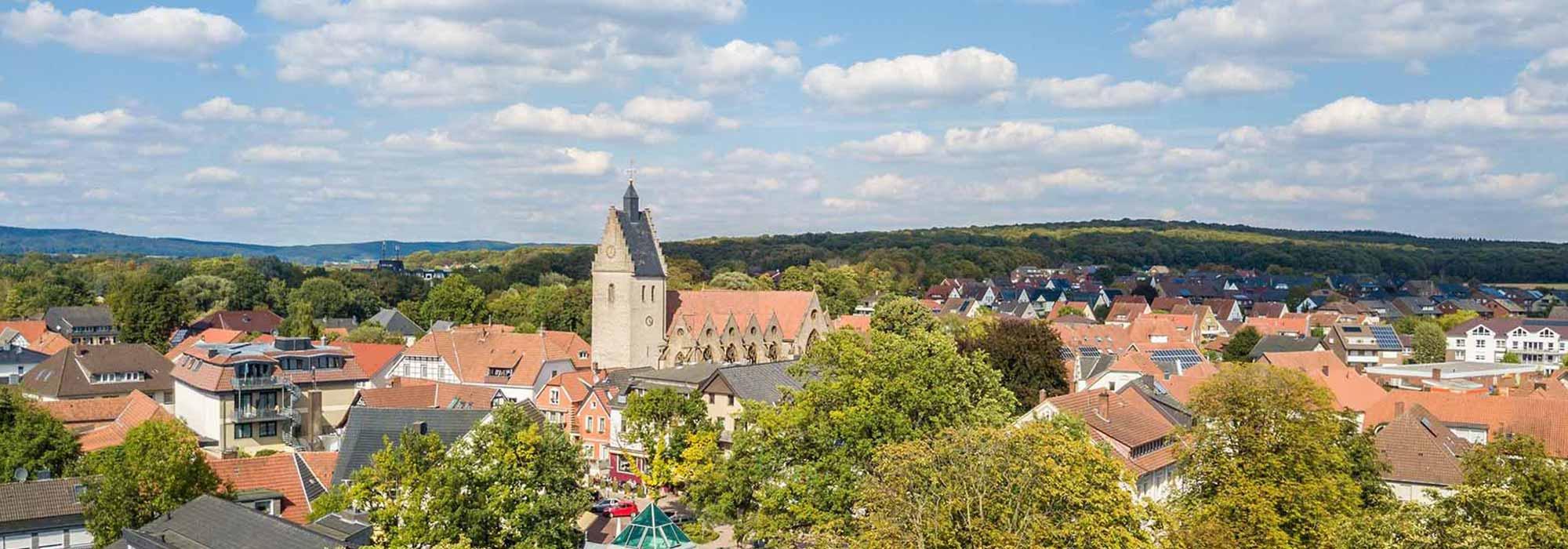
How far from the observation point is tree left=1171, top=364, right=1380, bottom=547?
1406 inches

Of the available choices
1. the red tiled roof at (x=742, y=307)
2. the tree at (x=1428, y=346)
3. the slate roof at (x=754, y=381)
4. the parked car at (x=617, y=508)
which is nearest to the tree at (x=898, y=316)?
the red tiled roof at (x=742, y=307)

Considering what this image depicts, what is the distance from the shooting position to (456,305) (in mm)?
123000

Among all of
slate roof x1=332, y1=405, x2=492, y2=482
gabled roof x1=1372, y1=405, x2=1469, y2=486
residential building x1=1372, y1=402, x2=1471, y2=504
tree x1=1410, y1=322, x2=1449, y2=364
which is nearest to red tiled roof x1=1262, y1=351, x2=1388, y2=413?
gabled roof x1=1372, y1=405, x2=1469, y2=486

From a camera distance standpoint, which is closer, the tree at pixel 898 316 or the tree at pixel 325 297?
the tree at pixel 898 316

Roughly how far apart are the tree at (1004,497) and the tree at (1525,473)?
1743cm

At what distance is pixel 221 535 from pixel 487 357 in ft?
153

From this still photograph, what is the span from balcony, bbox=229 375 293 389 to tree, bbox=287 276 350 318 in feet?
273

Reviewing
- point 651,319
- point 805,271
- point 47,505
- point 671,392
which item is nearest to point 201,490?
point 47,505

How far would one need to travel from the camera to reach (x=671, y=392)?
51625 mm

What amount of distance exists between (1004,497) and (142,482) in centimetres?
2816

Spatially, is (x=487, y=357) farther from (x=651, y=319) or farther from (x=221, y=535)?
(x=221, y=535)

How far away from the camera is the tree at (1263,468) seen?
35719 millimetres

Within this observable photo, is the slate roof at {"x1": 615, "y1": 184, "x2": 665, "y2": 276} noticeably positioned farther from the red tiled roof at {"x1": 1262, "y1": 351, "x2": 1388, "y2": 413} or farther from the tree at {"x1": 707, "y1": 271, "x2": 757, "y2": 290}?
the red tiled roof at {"x1": 1262, "y1": 351, "x2": 1388, "y2": 413}

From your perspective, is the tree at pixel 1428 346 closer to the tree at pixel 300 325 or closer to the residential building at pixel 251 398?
the residential building at pixel 251 398
